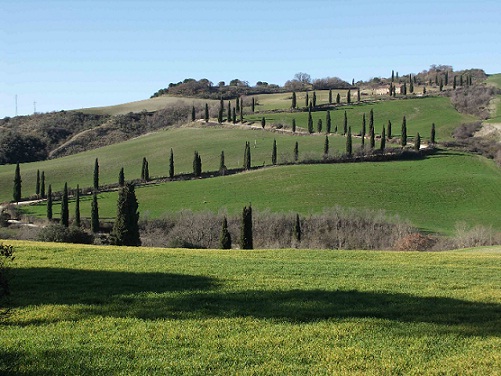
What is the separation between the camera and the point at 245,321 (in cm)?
1281

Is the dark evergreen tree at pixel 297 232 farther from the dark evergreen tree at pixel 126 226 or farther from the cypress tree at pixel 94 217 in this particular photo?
the cypress tree at pixel 94 217

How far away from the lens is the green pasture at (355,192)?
8262 cm

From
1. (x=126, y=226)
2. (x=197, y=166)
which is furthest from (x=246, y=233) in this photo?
(x=197, y=166)

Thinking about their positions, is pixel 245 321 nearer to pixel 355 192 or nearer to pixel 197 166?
pixel 355 192

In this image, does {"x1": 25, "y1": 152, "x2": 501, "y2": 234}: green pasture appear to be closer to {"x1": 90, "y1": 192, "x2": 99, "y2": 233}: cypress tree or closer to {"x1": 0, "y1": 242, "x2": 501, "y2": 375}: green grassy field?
{"x1": 90, "y1": 192, "x2": 99, "y2": 233}: cypress tree

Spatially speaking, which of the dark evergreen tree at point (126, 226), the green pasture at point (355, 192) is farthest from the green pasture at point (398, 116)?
the dark evergreen tree at point (126, 226)

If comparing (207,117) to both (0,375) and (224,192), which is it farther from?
(0,375)

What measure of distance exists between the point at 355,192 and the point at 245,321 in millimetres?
77983

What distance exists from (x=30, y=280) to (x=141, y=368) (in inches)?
393

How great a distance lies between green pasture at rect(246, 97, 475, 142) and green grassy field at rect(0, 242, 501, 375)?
118833 mm

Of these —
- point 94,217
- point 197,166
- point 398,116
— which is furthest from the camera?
point 398,116

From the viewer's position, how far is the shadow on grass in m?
13.4

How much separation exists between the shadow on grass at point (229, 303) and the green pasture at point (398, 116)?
12097 centimetres

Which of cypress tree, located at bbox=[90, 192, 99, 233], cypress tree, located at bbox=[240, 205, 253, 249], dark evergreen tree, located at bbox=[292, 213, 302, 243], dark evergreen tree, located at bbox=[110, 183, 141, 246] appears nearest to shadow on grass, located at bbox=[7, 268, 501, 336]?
dark evergreen tree, located at bbox=[110, 183, 141, 246]
